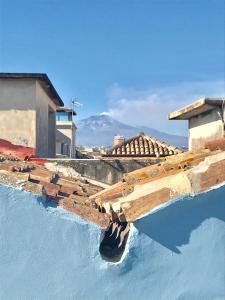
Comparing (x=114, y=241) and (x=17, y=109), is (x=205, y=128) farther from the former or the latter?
(x=114, y=241)

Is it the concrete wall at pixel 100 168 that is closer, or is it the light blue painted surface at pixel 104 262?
the light blue painted surface at pixel 104 262

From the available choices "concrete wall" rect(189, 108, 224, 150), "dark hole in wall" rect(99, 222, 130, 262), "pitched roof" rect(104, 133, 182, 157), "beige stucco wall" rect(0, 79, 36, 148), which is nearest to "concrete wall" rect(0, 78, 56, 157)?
"beige stucco wall" rect(0, 79, 36, 148)

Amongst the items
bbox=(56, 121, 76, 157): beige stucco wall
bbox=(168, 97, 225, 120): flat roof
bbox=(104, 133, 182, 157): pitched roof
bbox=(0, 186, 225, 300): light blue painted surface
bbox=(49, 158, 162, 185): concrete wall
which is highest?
bbox=(56, 121, 76, 157): beige stucco wall

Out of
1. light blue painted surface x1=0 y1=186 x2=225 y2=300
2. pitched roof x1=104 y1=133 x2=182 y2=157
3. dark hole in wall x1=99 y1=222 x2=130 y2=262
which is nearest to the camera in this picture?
light blue painted surface x1=0 y1=186 x2=225 y2=300

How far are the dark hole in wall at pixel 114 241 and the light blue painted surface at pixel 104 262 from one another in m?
0.16

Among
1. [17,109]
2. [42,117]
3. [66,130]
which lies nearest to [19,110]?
[17,109]

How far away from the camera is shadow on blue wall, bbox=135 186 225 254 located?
155 inches

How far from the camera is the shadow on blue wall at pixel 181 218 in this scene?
3.94 meters

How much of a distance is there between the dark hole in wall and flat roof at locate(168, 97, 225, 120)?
17.9 ft

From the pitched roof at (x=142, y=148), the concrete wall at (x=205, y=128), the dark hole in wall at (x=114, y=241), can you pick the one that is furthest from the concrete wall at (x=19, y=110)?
the dark hole in wall at (x=114, y=241)

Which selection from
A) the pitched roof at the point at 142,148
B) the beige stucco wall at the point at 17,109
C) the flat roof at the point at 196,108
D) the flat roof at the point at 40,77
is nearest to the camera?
the flat roof at the point at 196,108

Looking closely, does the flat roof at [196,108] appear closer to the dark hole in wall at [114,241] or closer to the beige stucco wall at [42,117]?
the beige stucco wall at [42,117]

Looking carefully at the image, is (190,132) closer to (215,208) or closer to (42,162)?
(42,162)

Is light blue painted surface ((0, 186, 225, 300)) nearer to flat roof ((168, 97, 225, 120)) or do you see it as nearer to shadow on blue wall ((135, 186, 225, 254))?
shadow on blue wall ((135, 186, 225, 254))
